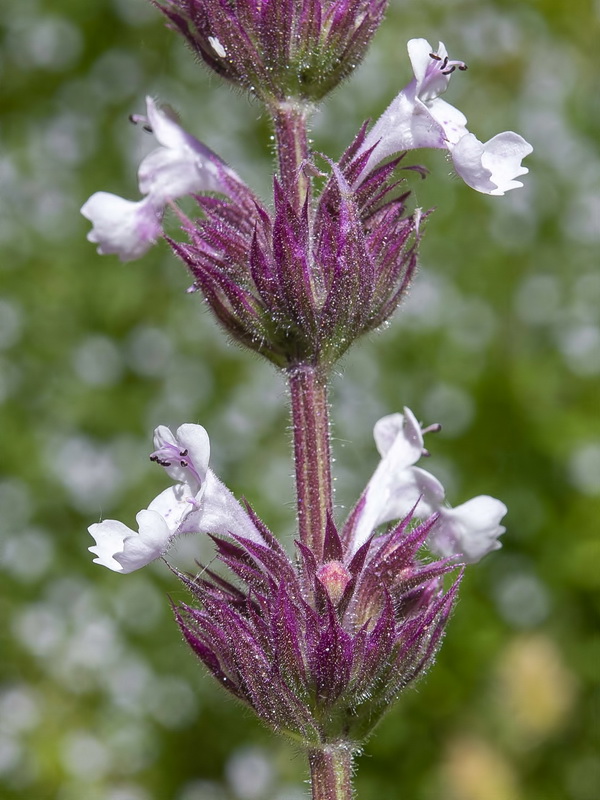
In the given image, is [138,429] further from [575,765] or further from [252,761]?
[575,765]

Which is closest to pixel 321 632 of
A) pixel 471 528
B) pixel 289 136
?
pixel 471 528

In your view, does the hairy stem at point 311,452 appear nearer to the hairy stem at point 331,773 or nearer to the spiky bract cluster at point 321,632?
the spiky bract cluster at point 321,632

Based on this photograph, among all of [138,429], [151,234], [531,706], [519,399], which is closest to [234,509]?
[151,234]

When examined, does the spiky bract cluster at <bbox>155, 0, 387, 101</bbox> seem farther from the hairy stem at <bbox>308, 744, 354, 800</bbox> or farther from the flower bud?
the hairy stem at <bbox>308, 744, 354, 800</bbox>

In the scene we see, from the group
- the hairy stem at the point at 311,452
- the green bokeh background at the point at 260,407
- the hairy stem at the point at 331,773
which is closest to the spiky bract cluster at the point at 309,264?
the hairy stem at the point at 311,452

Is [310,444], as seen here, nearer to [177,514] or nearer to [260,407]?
[177,514]

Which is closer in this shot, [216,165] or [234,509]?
[234,509]
